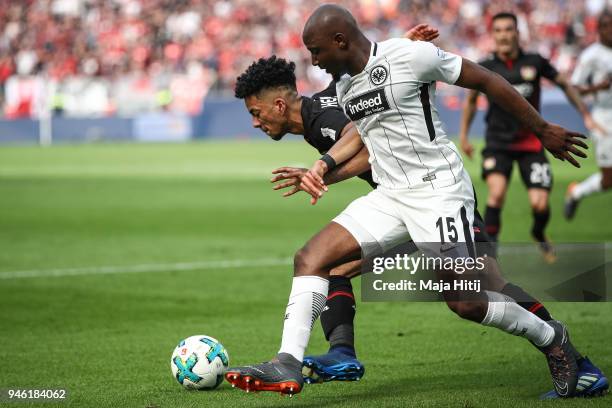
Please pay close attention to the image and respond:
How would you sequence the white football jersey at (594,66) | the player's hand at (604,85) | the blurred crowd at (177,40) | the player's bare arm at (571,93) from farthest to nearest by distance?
the blurred crowd at (177,40) < the white football jersey at (594,66) < the player's hand at (604,85) < the player's bare arm at (571,93)

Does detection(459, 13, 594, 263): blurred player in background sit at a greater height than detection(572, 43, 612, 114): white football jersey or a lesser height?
lesser

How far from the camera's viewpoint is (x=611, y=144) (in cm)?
1370

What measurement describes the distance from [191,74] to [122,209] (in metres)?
22.5

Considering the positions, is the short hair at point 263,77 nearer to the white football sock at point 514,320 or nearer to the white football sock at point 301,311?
the white football sock at point 301,311

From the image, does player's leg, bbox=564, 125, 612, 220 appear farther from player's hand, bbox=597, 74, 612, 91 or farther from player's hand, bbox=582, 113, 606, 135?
player's hand, bbox=597, 74, 612, 91

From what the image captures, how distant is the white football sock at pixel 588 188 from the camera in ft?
45.9

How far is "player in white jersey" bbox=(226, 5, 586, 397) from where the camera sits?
18.0 ft

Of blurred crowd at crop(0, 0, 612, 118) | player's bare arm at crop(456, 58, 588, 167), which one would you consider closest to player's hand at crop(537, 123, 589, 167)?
player's bare arm at crop(456, 58, 588, 167)

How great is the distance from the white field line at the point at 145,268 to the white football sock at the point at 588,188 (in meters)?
4.32

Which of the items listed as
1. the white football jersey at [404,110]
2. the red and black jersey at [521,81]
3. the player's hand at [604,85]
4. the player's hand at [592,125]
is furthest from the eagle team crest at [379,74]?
the player's hand at [604,85]

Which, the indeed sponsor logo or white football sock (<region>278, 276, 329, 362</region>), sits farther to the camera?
the indeed sponsor logo

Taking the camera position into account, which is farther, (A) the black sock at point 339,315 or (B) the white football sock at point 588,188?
(B) the white football sock at point 588,188

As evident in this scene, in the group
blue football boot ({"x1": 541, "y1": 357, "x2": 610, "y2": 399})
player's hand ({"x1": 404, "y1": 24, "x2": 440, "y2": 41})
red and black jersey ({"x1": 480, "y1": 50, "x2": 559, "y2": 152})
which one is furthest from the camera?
red and black jersey ({"x1": 480, "y1": 50, "x2": 559, "y2": 152})

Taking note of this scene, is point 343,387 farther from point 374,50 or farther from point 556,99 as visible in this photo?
point 556,99
